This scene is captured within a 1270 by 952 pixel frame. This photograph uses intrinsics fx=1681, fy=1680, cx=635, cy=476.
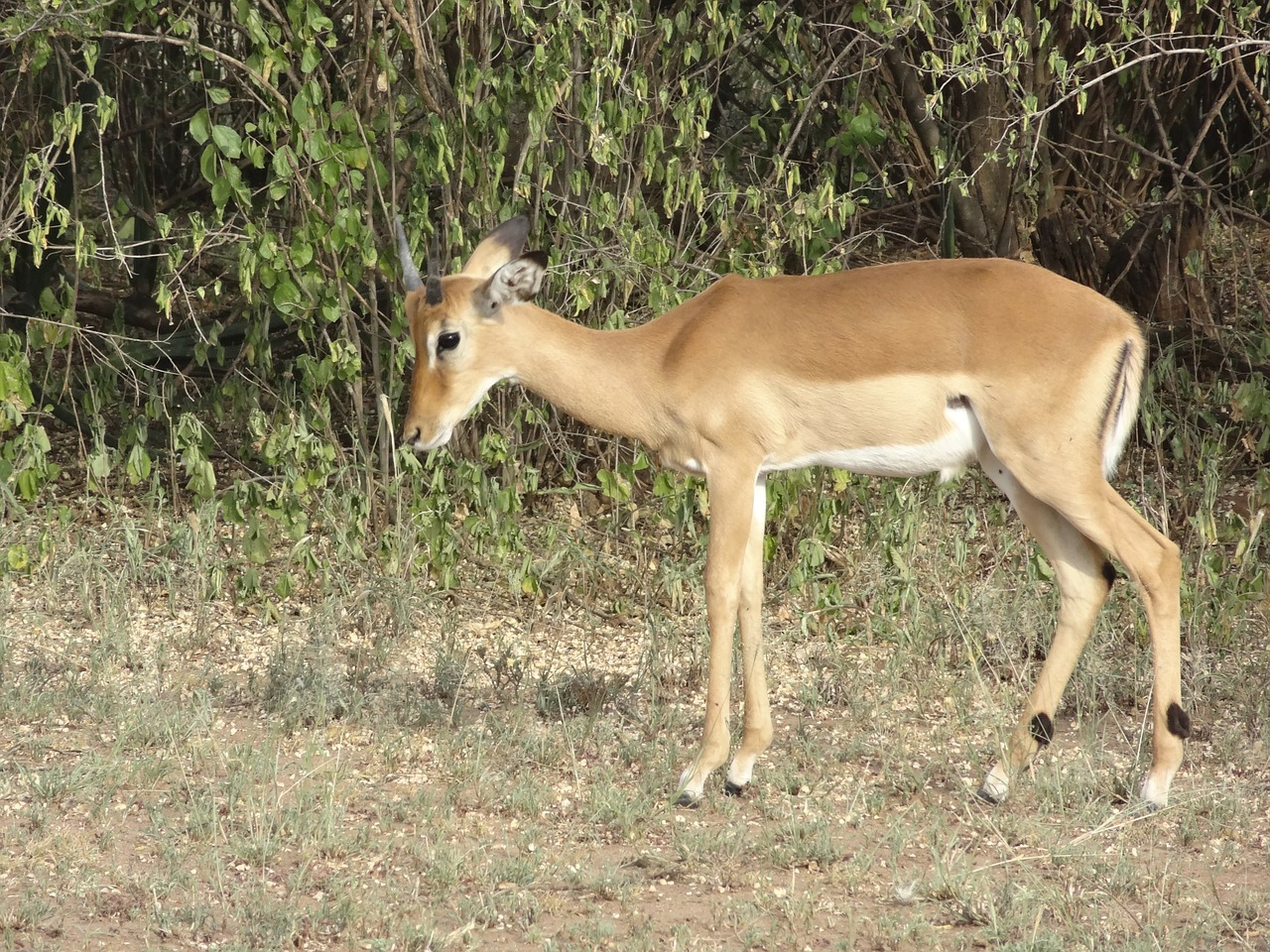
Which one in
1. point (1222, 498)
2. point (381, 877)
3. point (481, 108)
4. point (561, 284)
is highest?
point (481, 108)

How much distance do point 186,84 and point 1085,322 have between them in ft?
14.0

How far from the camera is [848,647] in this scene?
5727 mm

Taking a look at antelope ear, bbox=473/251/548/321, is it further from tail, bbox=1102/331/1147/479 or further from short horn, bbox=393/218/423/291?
tail, bbox=1102/331/1147/479

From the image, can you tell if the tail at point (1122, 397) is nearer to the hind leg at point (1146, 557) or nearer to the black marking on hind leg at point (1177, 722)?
the hind leg at point (1146, 557)

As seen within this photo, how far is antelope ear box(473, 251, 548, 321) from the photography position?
14.5 ft

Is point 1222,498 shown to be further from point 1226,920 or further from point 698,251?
point 1226,920

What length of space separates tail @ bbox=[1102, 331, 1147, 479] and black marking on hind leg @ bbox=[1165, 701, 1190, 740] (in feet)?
2.05

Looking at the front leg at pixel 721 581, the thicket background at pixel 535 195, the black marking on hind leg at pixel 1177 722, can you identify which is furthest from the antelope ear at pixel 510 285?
the black marking on hind leg at pixel 1177 722

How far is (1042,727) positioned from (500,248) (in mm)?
1966

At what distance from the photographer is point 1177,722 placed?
13.8 ft

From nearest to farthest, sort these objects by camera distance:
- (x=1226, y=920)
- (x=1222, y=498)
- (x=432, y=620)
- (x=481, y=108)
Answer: (x=1226, y=920) → (x=481, y=108) → (x=432, y=620) → (x=1222, y=498)

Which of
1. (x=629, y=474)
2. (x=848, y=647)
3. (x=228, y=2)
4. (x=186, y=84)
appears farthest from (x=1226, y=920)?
(x=186, y=84)

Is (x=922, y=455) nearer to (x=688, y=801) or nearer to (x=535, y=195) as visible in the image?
(x=688, y=801)

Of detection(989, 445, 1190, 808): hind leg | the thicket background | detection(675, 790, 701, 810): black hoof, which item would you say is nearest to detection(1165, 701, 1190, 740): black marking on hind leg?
detection(989, 445, 1190, 808): hind leg
